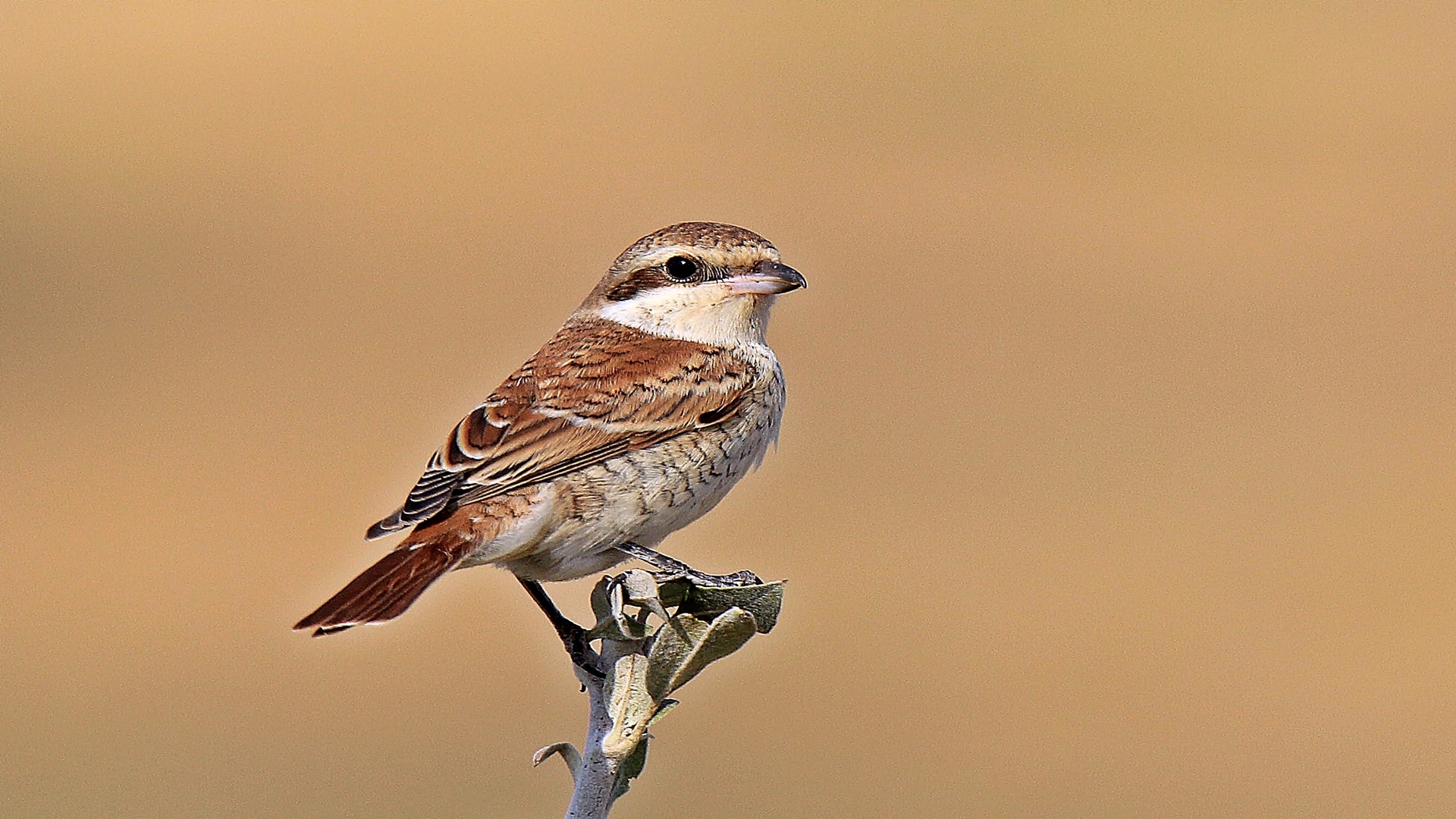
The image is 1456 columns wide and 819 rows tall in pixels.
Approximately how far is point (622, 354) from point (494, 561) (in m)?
0.73

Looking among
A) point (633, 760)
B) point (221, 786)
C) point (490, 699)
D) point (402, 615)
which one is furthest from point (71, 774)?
point (633, 760)

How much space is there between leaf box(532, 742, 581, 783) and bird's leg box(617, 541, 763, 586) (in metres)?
0.35

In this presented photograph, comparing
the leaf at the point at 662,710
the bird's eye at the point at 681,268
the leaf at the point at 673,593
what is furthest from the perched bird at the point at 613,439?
the leaf at the point at 662,710

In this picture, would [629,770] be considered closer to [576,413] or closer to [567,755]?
[567,755]

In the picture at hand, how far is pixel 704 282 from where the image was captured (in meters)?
3.97

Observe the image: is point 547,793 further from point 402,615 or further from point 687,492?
point 402,615

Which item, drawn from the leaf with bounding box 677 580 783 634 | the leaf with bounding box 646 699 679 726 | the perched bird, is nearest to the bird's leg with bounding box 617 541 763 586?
the perched bird

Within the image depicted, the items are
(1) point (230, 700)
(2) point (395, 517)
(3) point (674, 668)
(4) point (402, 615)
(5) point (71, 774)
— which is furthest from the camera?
(1) point (230, 700)

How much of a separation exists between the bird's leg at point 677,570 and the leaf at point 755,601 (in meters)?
0.11

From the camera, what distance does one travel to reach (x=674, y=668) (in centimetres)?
215

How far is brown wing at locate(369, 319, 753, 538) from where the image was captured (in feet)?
10.6

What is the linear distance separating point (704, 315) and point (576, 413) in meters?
0.64

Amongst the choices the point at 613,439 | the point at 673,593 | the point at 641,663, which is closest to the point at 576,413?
the point at 613,439

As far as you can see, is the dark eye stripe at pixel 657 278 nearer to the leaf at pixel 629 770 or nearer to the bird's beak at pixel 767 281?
the bird's beak at pixel 767 281
